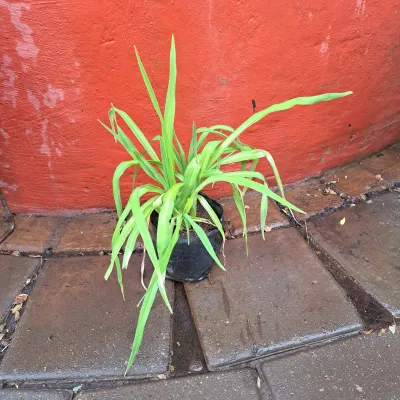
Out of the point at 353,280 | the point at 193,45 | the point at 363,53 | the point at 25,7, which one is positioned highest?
the point at 25,7

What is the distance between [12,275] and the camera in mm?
1535

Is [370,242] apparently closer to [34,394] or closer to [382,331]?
[382,331]

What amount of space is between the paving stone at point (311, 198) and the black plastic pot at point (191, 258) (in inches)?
18.8

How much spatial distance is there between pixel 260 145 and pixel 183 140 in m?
0.34

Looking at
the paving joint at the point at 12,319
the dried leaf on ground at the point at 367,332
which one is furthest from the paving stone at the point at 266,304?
the paving joint at the point at 12,319

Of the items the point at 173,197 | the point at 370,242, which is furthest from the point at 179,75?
the point at 370,242

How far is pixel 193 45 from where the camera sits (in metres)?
1.41

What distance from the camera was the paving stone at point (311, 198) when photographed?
175 centimetres

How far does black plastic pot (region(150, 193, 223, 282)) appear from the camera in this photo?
1.38m

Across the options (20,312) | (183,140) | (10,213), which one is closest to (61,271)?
(20,312)

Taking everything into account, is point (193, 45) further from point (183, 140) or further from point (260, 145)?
point (260, 145)

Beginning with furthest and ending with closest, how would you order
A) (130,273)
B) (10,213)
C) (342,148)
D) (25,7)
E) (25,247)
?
1. (342,148)
2. (10,213)
3. (25,247)
4. (130,273)
5. (25,7)

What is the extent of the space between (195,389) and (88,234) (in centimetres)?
82

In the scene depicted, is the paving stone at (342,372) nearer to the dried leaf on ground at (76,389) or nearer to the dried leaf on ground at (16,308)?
the dried leaf on ground at (76,389)
